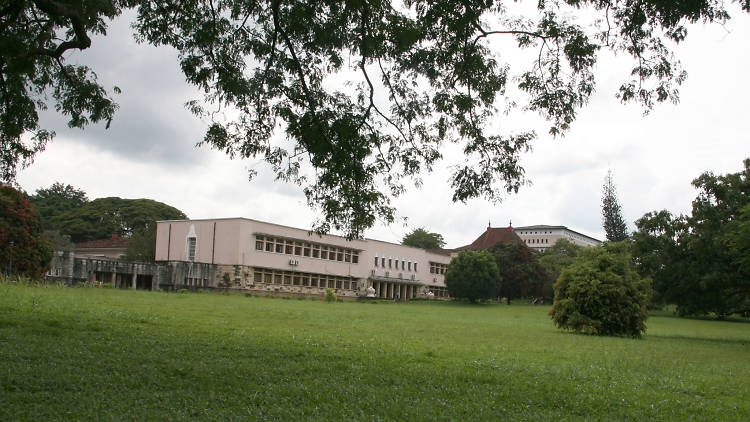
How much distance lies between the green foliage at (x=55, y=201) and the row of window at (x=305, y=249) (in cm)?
3442

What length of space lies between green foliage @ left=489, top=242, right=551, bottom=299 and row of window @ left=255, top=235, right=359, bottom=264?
16578 mm

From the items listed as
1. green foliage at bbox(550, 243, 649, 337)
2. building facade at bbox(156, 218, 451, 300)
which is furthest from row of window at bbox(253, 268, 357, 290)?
green foliage at bbox(550, 243, 649, 337)

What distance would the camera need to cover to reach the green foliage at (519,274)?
66.3 m

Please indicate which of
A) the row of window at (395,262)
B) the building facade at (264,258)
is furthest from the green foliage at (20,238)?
the row of window at (395,262)

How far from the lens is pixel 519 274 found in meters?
66.2

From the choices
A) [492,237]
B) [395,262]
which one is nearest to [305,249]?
[395,262]

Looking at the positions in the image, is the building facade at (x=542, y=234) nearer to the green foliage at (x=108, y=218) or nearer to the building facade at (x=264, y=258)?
the building facade at (x=264, y=258)

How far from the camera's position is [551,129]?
11234 mm

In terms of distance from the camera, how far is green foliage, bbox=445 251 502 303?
61.7m

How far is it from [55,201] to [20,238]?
54251 mm

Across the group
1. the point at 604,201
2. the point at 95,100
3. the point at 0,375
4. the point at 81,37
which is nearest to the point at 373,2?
the point at 81,37

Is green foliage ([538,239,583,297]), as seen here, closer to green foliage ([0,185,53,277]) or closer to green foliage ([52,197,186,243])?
green foliage ([0,185,53,277])

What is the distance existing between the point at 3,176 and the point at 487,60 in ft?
36.0

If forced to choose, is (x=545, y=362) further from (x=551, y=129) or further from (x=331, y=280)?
(x=331, y=280)
